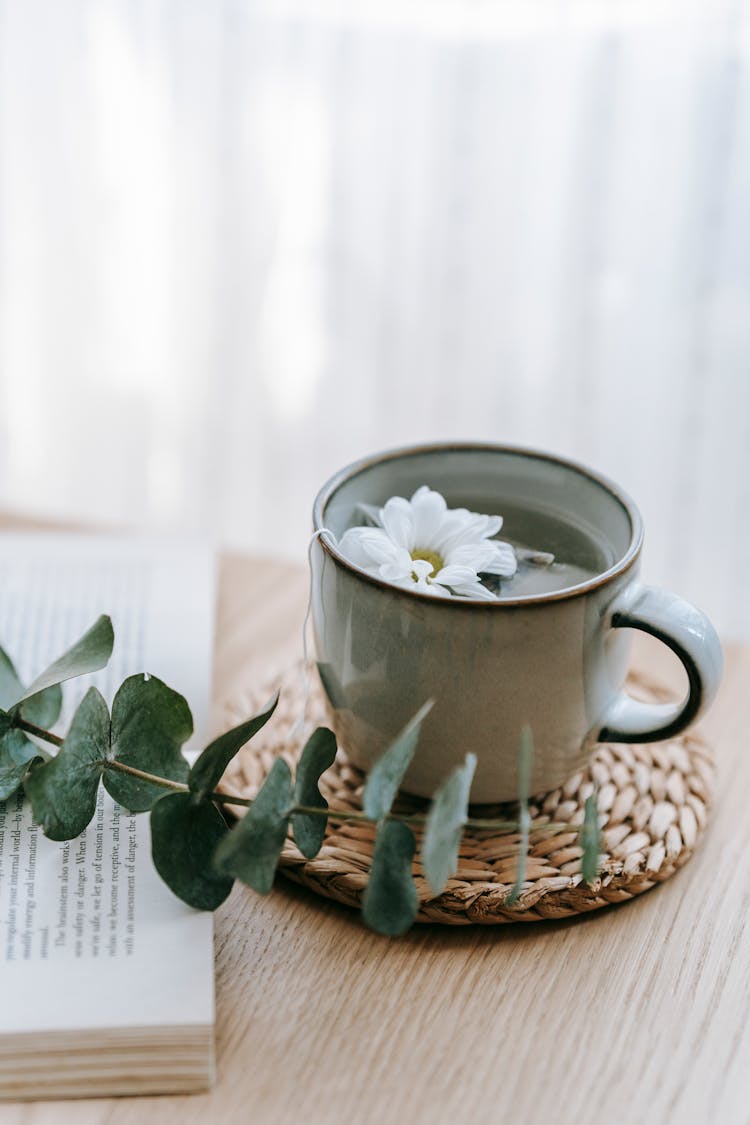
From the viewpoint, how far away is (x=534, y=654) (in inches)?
17.9

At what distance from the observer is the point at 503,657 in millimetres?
451

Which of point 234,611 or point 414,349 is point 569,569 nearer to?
point 234,611

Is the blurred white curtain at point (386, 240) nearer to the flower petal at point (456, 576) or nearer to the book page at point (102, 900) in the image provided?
the book page at point (102, 900)

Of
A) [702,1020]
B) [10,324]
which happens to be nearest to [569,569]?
[702,1020]

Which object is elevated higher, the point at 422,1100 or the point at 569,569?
the point at 569,569

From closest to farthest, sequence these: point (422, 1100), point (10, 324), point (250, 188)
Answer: point (422, 1100) < point (250, 188) < point (10, 324)

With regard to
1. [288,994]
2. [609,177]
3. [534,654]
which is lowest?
[288,994]

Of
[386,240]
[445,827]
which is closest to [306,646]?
[445,827]

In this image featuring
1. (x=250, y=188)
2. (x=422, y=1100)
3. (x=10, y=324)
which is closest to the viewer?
(x=422, y=1100)

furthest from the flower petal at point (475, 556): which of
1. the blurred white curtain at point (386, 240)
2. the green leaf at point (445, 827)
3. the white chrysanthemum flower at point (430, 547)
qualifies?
the blurred white curtain at point (386, 240)

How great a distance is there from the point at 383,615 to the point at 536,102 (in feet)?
1.95

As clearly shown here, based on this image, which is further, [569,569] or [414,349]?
[414,349]

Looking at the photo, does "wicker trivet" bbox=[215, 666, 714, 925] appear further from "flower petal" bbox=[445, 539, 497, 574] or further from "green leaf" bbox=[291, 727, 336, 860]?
"flower petal" bbox=[445, 539, 497, 574]

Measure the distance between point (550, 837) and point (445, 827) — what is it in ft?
0.43
